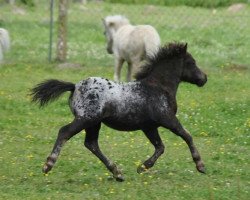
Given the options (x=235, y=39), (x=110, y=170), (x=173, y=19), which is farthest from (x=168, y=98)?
(x=173, y=19)

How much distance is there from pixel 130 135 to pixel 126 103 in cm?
319

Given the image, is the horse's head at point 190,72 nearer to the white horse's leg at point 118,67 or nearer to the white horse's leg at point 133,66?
the white horse's leg at point 133,66

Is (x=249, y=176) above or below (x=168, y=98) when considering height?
below

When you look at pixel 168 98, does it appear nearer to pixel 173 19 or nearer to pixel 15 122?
pixel 15 122

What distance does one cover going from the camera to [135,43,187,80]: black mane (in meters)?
9.02

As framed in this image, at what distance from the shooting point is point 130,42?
642 inches

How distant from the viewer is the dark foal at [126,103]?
8.48m

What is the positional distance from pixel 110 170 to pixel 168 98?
1000 mm

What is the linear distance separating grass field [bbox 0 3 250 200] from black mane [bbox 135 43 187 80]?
3.64ft

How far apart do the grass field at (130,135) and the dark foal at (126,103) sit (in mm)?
378

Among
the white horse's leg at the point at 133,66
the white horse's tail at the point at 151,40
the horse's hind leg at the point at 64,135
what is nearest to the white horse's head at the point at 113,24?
the white horse's leg at the point at 133,66

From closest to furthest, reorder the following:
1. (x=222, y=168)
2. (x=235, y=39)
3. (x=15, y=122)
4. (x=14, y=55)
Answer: (x=222, y=168) → (x=15, y=122) → (x=14, y=55) → (x=235, y=39)

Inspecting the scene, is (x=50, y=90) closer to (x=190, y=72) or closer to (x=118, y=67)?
(x=190, y=72)

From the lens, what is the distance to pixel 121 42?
16.8 metres
